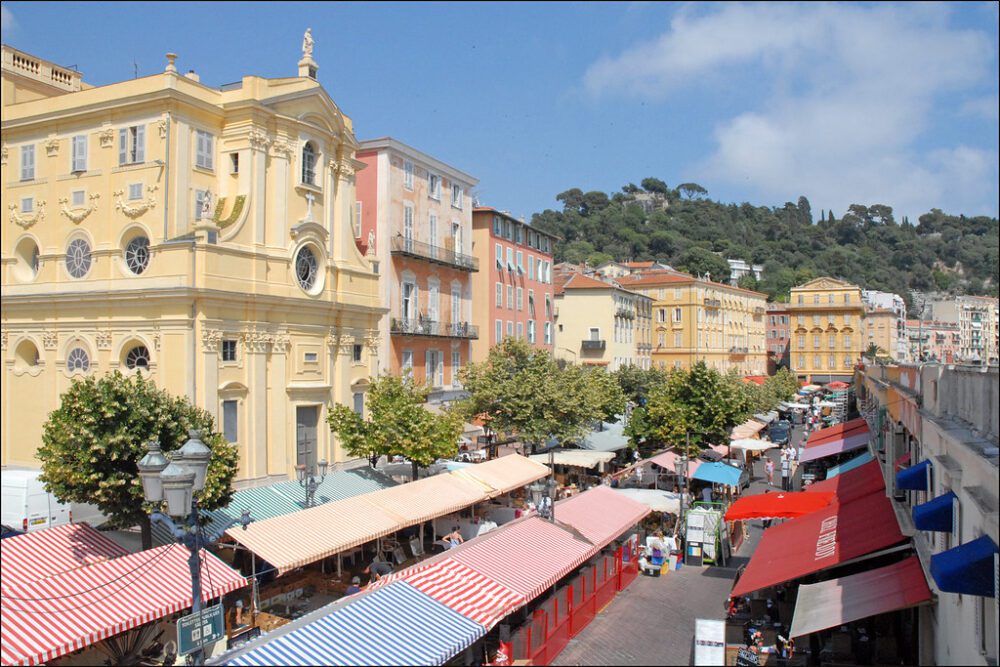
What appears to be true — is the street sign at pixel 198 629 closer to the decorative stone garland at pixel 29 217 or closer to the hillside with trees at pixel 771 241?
the hillside with trees at pixel 771 241

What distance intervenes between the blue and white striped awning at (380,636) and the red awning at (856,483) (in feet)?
36.9

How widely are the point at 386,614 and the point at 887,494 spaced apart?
11628 mm

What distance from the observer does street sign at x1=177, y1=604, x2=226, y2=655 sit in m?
9.76

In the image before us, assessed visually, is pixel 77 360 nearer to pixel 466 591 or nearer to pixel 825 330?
pixel 466 591

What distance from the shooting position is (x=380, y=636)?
11352 millimetres

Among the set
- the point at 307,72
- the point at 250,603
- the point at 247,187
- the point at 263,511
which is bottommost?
the point at 250,603

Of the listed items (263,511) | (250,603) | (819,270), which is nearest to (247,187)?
(263,511)

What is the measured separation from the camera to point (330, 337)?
30.5 meters

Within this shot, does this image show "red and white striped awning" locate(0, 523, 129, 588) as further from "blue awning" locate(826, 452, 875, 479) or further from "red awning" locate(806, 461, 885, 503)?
"blue awning" locate(826, 452, 875, 479)

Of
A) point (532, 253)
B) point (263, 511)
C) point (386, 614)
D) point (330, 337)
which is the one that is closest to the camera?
point (386, 614)

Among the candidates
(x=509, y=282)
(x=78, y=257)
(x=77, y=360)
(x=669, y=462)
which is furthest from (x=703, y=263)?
(x=77, y=360)

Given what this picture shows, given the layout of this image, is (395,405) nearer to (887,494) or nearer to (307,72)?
(307,72)

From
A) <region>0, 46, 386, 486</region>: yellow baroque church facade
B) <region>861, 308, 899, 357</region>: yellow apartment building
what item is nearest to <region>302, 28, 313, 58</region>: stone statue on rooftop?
<region>0, 46, 386, 486</region>: yellow baroque church facade

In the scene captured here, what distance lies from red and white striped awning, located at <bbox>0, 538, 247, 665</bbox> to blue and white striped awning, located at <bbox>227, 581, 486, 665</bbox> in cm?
356
